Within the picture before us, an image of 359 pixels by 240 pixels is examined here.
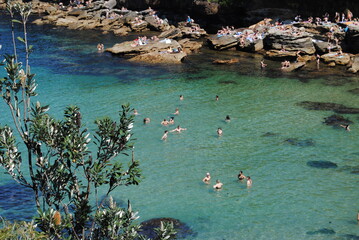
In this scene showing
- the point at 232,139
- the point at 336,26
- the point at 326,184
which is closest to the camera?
the point at 326,184

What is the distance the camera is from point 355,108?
3709 cm

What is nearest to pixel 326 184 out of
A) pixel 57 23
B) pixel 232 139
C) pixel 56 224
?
pixel 232 139

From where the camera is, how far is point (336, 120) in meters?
34.4

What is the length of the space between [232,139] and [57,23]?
61.2 m

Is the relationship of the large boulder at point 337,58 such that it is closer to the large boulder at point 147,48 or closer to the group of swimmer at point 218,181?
the large boulder at point 147,48

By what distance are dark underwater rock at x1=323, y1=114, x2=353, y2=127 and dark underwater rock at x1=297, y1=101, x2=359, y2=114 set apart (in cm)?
152

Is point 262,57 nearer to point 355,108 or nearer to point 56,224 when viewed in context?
point 355,108

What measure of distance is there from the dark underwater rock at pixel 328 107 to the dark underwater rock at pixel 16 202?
24.0 m

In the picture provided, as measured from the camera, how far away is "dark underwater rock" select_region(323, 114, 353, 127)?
33.8 m

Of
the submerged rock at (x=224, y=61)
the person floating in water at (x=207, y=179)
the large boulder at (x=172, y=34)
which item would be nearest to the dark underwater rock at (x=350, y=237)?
the person floating in water at (x=207, y=179)

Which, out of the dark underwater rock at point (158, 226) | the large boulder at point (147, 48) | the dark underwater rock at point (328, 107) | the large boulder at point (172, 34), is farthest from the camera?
the large boulder at point (172, 34)

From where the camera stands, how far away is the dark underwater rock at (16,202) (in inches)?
869

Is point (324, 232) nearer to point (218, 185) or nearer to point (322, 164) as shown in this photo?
point (218, 185)

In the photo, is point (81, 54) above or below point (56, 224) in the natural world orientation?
below
